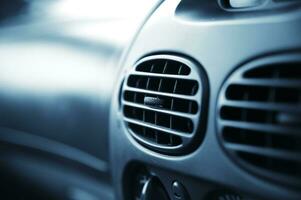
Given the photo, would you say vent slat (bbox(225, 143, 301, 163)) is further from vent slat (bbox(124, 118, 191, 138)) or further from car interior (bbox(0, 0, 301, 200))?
vent slat (bbox(124, 118, 191, 138))

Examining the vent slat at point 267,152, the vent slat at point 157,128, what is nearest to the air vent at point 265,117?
the vent slat at point 267,152

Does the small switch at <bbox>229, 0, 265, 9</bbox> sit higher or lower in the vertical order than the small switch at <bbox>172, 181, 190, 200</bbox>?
higher

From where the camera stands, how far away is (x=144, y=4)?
1.18 m

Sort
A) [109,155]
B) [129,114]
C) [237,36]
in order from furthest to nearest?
[109,155] < [129,114] < [237,36]

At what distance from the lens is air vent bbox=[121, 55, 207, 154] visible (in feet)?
2.86

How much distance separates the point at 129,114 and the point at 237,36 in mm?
353

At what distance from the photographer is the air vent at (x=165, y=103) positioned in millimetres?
873

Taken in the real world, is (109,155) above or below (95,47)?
below

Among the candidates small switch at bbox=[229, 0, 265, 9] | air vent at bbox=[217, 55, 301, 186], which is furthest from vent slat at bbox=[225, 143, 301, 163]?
small switch at bbox=[229, 0, 265, 9]

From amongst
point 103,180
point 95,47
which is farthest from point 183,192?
point 95,47

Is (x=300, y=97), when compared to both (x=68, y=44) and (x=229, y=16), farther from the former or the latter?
(x=68, y=44)

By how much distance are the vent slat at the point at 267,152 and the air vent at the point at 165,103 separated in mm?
85

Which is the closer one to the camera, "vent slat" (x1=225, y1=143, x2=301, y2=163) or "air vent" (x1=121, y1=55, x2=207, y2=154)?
"vent slat" (x1=225, y1=143, x2=301, y2=163)

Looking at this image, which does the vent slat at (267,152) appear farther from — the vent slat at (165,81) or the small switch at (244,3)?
the small switch at (244,3)
